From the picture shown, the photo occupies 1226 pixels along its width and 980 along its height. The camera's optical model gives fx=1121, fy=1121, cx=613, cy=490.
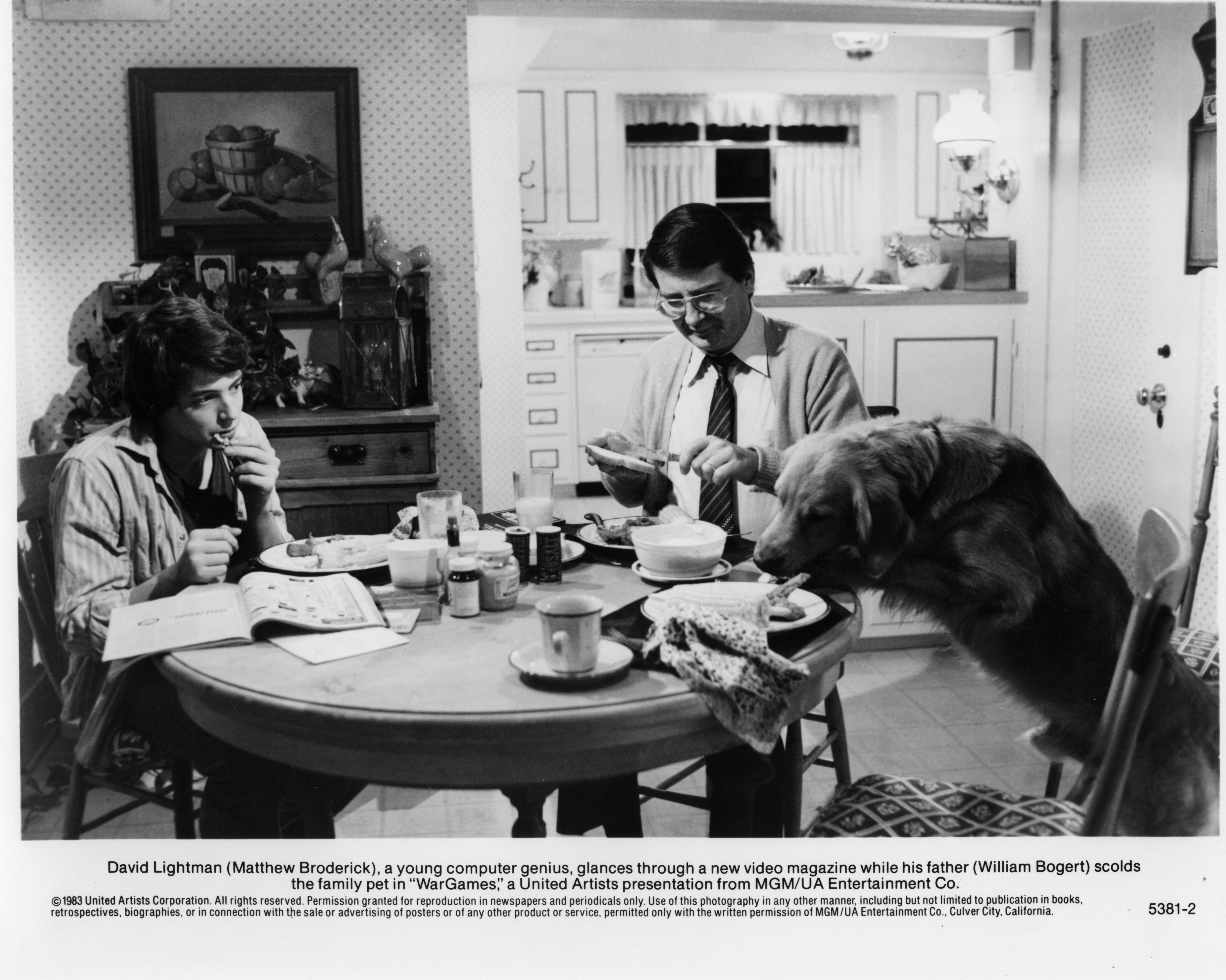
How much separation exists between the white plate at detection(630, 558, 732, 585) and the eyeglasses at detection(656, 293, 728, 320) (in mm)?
720

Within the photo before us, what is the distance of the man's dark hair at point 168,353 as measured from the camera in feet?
6.94

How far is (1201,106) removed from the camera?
10.0 feet

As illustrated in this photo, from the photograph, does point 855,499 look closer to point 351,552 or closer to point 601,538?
point 601,538

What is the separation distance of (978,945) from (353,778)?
3.29 feet

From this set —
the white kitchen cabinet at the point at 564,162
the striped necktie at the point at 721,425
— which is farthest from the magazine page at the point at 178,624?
the white kitchen cabinet at the point at 564,162

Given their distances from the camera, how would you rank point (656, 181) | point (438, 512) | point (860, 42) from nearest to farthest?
point (438, 512) < point (860, 42) < point (656, 181)

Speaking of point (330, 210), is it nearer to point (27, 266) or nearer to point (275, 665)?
point (27, 266)

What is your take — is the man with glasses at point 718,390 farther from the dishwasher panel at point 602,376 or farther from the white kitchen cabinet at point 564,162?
the white kitchen cabinet at point 564,162

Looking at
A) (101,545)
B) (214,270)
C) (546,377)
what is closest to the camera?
(101,545)

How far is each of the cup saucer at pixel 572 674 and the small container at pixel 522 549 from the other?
451mm

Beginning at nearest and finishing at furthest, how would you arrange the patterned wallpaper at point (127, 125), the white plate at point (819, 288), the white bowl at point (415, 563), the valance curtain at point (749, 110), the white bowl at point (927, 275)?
1. the white bowl at point (415, 563)
2. the patterned wallpaper at point (127, 125)
3. the white bowl at point (927, 275)
4. the white plate at point (819, 288)
5. the valance curtain at point (749, 110)

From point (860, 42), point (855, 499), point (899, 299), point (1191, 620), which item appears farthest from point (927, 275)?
point (855, 499)

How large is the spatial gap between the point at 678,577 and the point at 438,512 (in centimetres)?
47

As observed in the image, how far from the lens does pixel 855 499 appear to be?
187 cm
